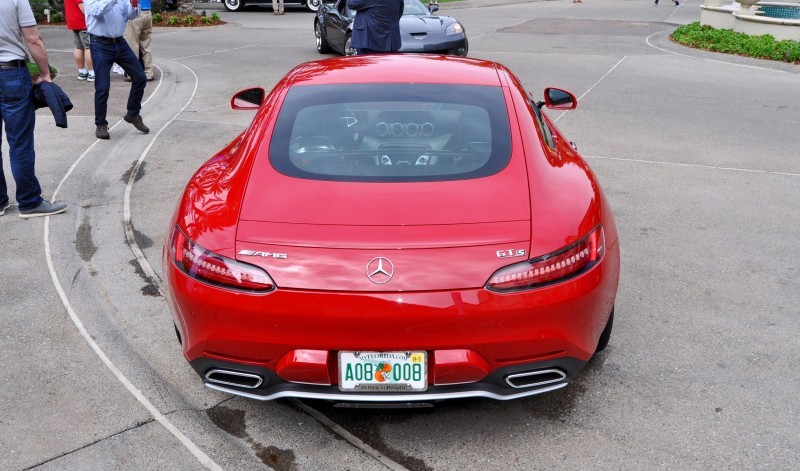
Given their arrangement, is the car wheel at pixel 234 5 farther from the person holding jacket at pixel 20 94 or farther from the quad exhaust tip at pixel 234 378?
the quad exhaust tip at pixel 234 378

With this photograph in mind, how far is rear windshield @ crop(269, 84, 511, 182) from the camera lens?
369 centimetres

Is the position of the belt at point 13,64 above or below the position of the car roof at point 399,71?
below

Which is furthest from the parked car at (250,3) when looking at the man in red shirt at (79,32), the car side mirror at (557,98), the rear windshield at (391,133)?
the rear windshield at (391,133)

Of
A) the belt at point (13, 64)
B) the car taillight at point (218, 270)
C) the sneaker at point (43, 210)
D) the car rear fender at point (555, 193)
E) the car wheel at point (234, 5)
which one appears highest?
the belt at point (13, 64)

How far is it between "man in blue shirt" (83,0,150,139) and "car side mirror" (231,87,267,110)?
4021mm

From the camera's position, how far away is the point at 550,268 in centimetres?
317

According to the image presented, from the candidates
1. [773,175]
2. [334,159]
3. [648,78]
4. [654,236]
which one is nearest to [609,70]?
[648,78]

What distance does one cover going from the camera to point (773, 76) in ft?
45.9

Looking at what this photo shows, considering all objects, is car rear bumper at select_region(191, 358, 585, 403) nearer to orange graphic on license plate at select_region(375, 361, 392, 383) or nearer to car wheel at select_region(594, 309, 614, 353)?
orange graphic on license plate at select_region(375, 361, 392, 383)

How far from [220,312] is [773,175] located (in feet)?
20.4

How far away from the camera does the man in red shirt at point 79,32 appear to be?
489 inches

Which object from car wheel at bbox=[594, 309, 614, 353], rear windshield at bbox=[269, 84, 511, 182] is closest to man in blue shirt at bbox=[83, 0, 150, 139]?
rear windshield at bbox=[269, 84, 511, 182]

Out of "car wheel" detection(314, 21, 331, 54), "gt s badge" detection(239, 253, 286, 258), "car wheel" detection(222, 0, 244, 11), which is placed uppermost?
"gt s badge" detection(239, 253, 286, 258)

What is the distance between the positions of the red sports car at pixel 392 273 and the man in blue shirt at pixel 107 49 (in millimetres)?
5632
